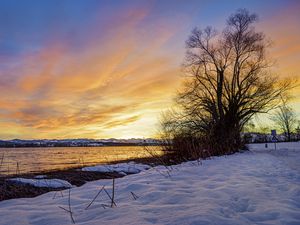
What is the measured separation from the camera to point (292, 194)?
13.5 feet

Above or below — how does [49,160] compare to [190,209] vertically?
below

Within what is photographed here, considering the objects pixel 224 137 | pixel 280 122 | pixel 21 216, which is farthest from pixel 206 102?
pixel 280 122

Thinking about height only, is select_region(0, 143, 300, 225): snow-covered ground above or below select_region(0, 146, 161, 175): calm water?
above

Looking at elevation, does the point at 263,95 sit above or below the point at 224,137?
above

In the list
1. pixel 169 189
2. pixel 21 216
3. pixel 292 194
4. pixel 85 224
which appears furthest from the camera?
pixel 169 189

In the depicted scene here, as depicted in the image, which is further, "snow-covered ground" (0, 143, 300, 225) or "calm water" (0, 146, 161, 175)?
"calm water" (0, 146, 161, 175)

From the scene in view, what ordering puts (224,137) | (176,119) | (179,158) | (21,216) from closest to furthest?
1. (21,216)
2. (179,158)
3. (224,137)
4. (176,119)

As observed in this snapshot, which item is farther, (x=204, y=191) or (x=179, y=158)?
(x=179, y=158)

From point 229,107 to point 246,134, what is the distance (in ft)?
11.7

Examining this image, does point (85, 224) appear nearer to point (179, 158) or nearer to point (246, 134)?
point (179, 158)

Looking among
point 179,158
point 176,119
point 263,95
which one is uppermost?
point 263,95

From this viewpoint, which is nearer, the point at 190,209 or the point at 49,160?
the point at 190,209

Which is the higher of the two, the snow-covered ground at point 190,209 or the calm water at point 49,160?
the snow-covered ground at point 190,209

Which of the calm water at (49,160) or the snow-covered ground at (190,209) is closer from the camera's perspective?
the snow-covered ground at (190,209)
